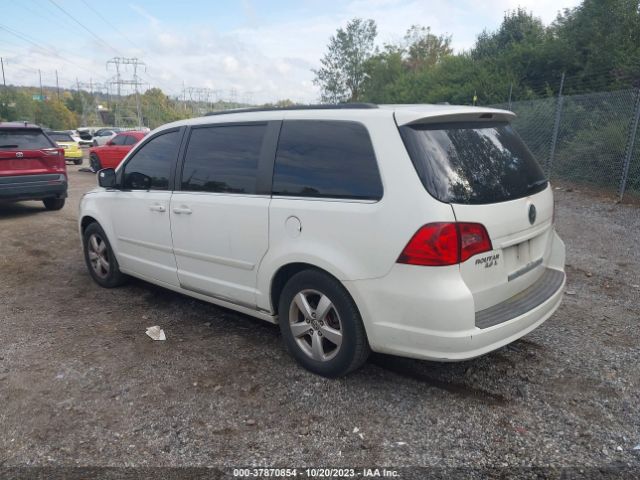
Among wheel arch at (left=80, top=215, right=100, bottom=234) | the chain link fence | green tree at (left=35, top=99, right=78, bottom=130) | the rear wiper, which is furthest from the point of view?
green tree at (left=35, top=99, right=78, bottom=130)

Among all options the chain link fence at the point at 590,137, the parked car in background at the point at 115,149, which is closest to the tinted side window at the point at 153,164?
the chain link fence at the point at 590,137

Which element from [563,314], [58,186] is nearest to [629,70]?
[563,314]

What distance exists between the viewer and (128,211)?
4.68 m

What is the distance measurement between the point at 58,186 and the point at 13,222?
3.39 ft

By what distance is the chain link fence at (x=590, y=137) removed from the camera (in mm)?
10016

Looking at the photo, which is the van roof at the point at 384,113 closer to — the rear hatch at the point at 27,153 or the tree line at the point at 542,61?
the rear hatch at the point at 27,153

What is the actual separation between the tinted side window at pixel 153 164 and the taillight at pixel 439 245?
2.43m

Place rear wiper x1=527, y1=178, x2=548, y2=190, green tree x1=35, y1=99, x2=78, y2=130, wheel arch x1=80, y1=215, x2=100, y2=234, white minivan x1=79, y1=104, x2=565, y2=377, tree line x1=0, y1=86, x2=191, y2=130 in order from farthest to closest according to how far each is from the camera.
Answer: green tree x1=35, y1=99, x2=78, y2=130
tree line x1=0, y1=86, x2=191, y2=130
wheel arch x1=80, y1=215, x2=100, y2=234
rear wiper x1=527, y1=178, x2=548, y2=190
white minivan x1=79, y1=104, x2=565, y2=377

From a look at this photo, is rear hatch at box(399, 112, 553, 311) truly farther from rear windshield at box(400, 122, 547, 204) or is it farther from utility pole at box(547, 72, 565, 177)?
utility pole at box(547, 72, 565, 177)

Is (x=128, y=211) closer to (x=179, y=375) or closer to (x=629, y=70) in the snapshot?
(x=179, y=375)

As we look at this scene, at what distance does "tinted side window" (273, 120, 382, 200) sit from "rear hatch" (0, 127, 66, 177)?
753cm

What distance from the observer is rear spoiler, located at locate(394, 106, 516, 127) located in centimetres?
289

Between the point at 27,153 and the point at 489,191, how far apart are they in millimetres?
8910

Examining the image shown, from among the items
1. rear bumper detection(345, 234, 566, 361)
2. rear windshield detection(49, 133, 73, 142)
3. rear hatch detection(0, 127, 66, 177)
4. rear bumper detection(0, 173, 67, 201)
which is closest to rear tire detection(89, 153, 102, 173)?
rear windshield detection(49, 133, 73, 142)
